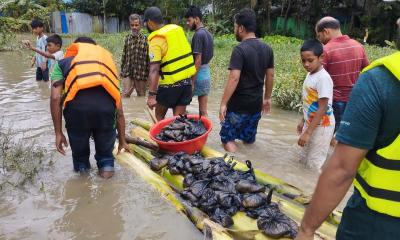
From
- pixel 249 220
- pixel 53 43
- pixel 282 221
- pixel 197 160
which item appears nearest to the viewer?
pixel 282 221

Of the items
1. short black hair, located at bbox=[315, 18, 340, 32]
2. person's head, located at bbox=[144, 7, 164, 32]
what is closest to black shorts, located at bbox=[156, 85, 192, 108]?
person's head, located at bbox=[144, 7, 164, 32]

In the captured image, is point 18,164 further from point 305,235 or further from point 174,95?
point 305,235

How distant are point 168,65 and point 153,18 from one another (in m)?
0.67

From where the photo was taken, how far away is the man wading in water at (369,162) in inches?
59.7

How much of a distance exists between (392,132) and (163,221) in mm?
2598

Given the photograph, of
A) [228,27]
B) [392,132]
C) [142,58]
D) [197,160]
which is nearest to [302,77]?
[142,58]

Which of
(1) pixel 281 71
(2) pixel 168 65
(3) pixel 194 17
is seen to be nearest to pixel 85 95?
(2) pixel 168 65

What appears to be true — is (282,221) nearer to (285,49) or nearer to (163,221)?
(163,221)

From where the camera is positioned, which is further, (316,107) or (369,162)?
(316,107)

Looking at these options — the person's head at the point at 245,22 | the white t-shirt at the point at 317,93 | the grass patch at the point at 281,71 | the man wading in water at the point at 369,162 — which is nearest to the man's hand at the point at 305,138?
the white t-shirt at the point at 317,93

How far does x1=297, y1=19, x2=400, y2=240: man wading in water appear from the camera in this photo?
1516mm

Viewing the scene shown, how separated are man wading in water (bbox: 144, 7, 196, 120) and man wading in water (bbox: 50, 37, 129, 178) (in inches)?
46.5

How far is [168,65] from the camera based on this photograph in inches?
224

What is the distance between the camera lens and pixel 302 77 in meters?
8.37
